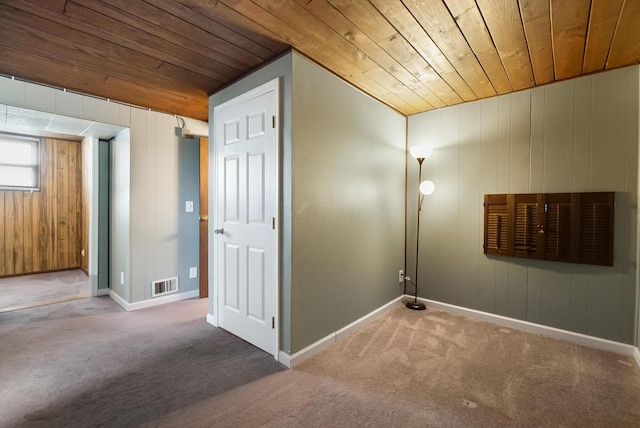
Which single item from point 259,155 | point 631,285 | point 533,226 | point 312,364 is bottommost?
point 312,364

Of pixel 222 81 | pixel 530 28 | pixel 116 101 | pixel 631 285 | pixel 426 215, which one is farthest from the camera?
pixel 426 215

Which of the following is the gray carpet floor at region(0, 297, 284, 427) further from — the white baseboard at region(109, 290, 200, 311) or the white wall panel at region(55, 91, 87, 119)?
the white wall panel at region(55, 91, 87, 119)

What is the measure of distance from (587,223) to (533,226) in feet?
1.23

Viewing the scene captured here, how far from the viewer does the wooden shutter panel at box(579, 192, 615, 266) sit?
2.35 metres

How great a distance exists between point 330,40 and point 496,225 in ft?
7.75

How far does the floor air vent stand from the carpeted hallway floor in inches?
27.2

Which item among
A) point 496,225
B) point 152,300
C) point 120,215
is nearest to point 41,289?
point 120,215

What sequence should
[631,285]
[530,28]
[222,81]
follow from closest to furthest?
1. [530,28]
2. [631,285]
3. [222,81]

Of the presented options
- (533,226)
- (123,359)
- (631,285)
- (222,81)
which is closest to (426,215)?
(533,226)

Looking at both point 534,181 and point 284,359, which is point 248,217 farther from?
point 534,181

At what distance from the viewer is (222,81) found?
8.70 feet

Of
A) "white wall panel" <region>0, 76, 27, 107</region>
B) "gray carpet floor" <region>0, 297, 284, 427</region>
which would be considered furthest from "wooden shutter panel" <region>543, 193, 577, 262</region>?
"white wall panel" <region>0, 76, 27, 107</region>

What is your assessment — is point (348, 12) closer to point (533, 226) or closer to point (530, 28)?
point (530, 28)

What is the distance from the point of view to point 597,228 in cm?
239
